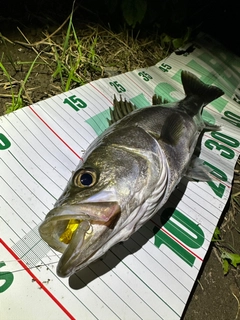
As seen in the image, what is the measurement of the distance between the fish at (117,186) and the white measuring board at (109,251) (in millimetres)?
275

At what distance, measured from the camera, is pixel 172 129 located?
70.9 inches

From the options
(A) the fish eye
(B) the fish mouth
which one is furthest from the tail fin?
(B) the fish mouth

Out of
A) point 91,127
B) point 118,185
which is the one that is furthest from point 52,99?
point 118,185

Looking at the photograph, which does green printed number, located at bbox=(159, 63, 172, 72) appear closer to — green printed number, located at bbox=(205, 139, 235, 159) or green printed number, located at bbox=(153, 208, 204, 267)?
green printed number, located at bbox=(205, 139, 235, 159)

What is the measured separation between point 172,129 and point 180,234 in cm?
59

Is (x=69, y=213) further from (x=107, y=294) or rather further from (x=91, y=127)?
(x=91, y=127)

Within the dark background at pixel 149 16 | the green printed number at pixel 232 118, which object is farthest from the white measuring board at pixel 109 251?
the dark background at pixel 149 16

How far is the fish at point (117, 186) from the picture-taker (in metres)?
1.23

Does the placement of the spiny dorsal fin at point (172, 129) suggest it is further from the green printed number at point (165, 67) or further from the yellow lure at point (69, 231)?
the green printed number at point (165, 67)

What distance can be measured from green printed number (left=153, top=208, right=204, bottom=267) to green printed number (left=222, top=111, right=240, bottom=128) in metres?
1.07

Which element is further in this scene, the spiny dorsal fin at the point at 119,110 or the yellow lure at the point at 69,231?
the spiny dorsal fin at the point at 119,110

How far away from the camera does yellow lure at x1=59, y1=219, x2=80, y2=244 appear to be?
52.4 inches

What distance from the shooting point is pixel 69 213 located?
47.3 inches

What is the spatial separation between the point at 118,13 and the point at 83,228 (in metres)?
2.36
